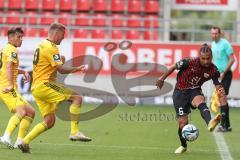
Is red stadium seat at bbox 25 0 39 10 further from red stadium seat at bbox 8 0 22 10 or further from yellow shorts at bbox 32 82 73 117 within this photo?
yellow shorts at bbox 32 82 73 117

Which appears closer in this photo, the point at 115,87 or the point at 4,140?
the point at 4,140

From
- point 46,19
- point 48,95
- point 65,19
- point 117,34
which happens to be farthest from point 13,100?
point 46,19

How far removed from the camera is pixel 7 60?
39.2ft

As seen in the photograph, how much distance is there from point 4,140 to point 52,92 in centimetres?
115

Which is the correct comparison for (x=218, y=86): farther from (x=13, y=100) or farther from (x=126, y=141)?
(x=13, y=100)

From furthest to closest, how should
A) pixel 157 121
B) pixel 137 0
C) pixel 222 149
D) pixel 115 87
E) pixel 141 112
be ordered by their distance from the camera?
pixel 137 0
pixel 115 87
pixel 141 112
pixel 157 121
pixel 222 149

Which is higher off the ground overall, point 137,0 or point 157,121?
point 137,0

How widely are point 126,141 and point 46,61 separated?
8.90 feet

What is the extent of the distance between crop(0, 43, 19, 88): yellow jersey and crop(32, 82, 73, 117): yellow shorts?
1.97 ft

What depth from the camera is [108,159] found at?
11.0 metres

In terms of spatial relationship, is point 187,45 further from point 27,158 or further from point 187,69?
point 27,158

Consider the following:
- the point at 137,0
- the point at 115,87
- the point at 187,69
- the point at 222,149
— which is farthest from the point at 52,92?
the point at 137,0

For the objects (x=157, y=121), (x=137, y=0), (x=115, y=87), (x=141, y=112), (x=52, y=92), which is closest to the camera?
(x=52, y=92)

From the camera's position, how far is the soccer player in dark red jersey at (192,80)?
38.4 ft
